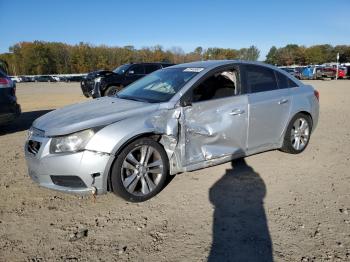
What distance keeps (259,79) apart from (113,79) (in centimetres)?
1070

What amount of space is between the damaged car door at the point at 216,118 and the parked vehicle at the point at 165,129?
1 cm

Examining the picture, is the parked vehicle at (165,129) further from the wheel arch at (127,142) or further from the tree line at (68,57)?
the tree line at (68,57)

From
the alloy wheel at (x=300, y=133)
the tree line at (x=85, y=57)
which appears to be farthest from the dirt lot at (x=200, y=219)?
the tree line at (x=85, y=57)

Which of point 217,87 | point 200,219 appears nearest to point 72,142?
point 200,219

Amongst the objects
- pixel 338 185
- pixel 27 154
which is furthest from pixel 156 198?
pixel 338 185

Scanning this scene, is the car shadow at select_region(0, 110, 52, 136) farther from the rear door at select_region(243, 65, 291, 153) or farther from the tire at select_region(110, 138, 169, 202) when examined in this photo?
the rear door at select_region(243, 65, 291, 153)

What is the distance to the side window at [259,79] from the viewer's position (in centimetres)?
530

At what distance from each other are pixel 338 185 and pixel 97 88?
11.8m

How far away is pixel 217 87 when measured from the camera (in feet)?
16.5

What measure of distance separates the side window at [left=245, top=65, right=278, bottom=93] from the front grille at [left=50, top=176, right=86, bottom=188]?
2.80 metres

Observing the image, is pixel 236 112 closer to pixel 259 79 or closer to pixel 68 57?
pixel 259 79

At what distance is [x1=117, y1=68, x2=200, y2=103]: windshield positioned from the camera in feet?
15.5

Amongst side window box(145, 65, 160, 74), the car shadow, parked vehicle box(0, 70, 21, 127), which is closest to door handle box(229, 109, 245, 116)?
parked vehicle box(0, 70, 21, 127)

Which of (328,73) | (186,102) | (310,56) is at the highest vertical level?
(310,56)
